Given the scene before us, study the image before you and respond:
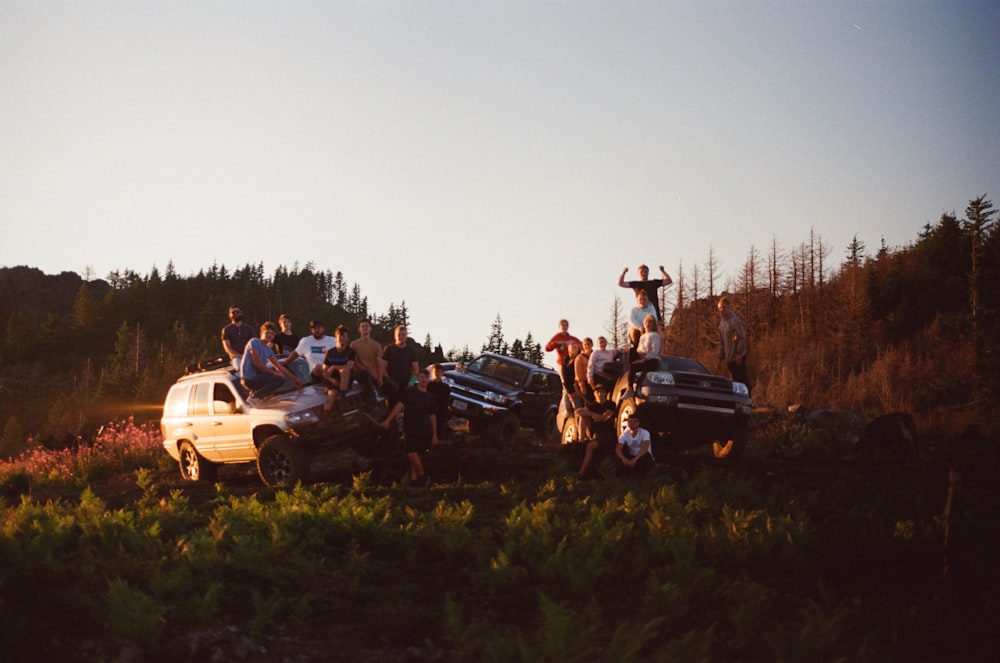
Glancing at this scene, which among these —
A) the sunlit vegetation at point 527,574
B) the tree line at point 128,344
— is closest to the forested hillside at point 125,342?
the tree line at point 128,344

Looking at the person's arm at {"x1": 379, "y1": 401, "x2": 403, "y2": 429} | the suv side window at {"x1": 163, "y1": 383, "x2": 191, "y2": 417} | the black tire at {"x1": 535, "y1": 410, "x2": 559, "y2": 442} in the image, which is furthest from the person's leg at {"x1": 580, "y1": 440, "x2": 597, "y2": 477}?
the black tire at {"x1": 535, "y1": 410, "x2": 559, "y2": 442}

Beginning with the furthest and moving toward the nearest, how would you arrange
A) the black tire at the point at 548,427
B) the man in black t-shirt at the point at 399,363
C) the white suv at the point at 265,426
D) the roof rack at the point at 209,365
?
the black tire at the point at 548,427 < the roof rack at the point at 209,365 < the man in black t-shirt at the point at 399,363 < the white suv at the point at 265,426

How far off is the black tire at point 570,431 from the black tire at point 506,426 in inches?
130

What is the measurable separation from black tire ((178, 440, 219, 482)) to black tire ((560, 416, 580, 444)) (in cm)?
584

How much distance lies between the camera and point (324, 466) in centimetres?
1789

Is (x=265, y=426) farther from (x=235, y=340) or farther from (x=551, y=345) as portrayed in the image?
(x=551, y=345)

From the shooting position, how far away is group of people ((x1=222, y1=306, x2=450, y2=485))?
13.4 meters

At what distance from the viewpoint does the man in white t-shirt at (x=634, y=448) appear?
43.9 feet

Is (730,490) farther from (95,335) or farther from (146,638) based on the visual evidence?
(95,335)

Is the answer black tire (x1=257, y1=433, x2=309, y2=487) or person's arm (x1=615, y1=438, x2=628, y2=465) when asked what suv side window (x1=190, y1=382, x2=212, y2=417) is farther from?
person's arm (x1=615, y1=438, x2=628, y2=465)

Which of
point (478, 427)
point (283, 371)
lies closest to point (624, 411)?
point (283, 371)

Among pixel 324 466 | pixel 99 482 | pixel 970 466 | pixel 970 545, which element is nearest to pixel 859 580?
pixel 970 545

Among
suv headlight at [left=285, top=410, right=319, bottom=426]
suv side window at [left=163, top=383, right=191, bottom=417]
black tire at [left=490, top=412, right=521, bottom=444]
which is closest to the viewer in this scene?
suv headlight at [left=285, top=410, right=319, bottom=426]

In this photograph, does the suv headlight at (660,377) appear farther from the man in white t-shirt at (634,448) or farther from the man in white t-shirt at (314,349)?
the man in white t-shirt at (314,349)
